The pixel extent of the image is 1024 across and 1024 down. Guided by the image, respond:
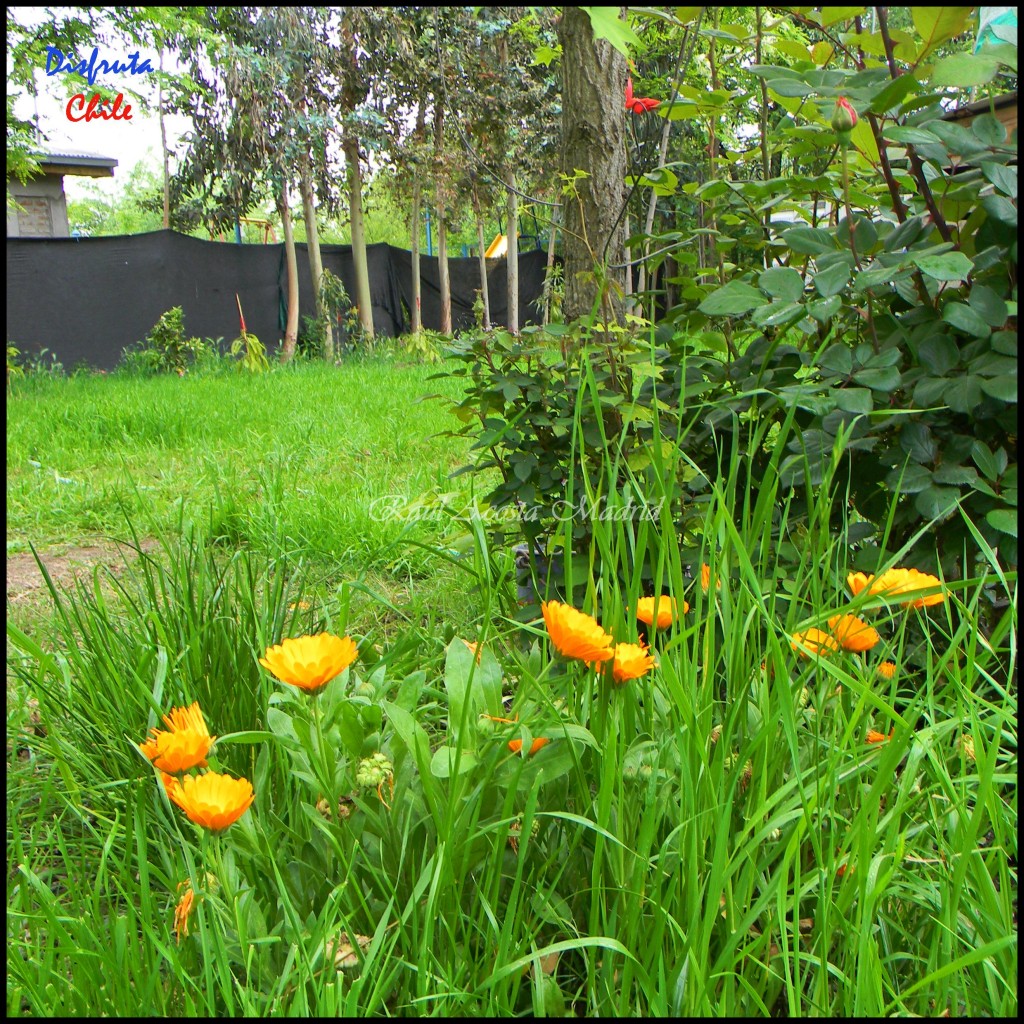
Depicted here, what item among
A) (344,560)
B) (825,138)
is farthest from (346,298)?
(825,138)

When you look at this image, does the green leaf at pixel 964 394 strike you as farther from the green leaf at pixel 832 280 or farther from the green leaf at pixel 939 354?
the green leaf at pixel 832 280

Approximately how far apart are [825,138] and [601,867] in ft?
3.24

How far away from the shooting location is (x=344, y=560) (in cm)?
224

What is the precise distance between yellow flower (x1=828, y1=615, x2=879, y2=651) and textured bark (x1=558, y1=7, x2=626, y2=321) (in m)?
1.00

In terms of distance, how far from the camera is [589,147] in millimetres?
1760

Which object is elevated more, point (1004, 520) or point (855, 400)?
point (855, 400)

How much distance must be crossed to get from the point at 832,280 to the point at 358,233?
10.5 metres

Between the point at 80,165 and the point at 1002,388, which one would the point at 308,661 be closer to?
the point at 1002,388

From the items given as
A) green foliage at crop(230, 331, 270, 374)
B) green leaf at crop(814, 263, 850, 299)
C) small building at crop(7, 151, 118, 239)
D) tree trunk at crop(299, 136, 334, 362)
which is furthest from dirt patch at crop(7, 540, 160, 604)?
small building at crop(7, 151, 118, 239)

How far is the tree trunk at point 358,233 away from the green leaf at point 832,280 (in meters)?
9.88

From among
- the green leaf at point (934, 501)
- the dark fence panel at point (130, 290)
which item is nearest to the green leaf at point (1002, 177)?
the green leaf at point (934, 501)

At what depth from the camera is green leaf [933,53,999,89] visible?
0.90m

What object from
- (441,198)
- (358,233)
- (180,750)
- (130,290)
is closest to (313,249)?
(358,233)

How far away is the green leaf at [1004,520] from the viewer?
1.00m
